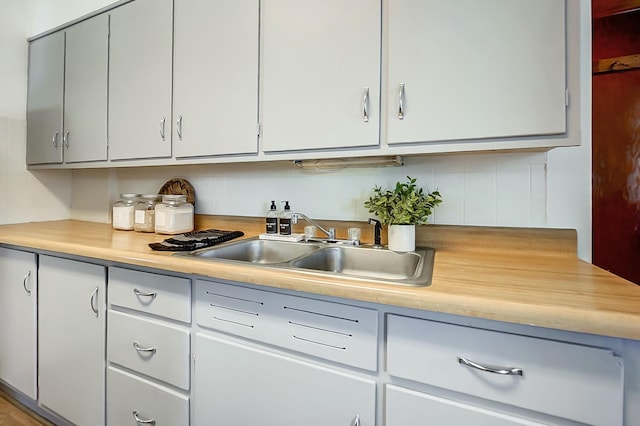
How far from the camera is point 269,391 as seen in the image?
3.21 feet

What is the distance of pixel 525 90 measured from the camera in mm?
965

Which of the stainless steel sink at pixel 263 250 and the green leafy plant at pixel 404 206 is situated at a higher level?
the green leafy plant at pixel 404 206

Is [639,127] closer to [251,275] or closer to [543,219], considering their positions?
[543,219]

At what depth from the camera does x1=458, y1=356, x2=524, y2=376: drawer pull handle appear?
706 mm

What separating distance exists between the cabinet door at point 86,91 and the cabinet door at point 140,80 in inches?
3.1

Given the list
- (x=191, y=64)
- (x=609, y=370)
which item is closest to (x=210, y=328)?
(x=609, y=370)

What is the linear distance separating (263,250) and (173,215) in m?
0.59

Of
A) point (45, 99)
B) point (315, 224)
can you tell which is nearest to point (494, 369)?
point (315, 224)

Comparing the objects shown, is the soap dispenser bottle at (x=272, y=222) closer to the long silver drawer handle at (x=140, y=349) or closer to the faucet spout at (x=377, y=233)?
the faucet spout at (x=377, y=233)

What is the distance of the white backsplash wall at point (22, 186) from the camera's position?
2.14 meters

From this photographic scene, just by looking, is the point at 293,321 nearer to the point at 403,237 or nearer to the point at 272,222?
the point at 403,237

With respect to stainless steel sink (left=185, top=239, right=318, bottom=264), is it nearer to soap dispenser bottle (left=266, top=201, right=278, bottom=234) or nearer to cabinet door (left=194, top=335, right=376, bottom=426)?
soap dispenser bottle (left=266, top=201, right=278, bottom=234)

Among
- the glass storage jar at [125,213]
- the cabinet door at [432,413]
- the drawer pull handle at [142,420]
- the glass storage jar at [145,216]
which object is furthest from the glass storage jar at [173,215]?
the cabinet door at [432,413]

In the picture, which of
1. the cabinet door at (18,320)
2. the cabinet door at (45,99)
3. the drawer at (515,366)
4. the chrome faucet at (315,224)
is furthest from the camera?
the cabinet door at (45,99)
